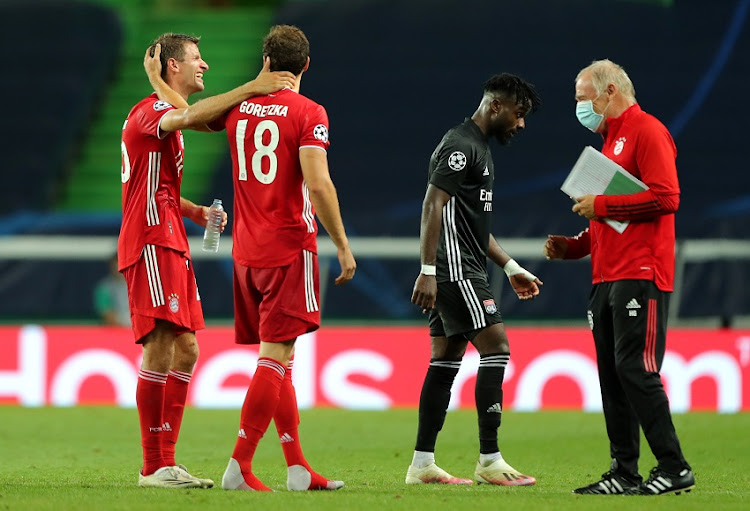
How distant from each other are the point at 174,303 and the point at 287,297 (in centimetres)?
62

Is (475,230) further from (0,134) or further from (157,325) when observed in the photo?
(0,134)

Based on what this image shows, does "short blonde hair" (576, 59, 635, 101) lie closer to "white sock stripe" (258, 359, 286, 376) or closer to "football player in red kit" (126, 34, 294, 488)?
"football player in red kit" (126, 34, 294, 488)

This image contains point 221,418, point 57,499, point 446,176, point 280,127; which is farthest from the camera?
point 221,418

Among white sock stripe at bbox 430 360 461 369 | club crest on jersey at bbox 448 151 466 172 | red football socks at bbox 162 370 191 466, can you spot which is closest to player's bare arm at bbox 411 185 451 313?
club crest on jersey at bbox 448 151 466 172

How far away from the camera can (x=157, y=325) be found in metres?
6.03

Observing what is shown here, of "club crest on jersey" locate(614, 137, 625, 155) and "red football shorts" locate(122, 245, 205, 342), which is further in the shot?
"red football shorts" locate(122, 245, 205, 342)

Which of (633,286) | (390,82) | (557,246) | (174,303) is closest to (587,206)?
(633,286)

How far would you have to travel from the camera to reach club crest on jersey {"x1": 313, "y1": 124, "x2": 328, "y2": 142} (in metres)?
5.75

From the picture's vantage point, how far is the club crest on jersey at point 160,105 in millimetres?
6058

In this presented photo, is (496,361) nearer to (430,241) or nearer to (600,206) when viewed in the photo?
(430,241)

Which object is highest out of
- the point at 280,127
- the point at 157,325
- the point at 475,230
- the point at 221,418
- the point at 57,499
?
the point at 280,127

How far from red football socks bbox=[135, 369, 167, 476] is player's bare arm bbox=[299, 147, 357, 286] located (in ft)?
3.54

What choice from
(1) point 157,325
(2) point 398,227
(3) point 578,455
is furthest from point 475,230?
(2) point 398,227

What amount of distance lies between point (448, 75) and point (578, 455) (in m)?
10.1
